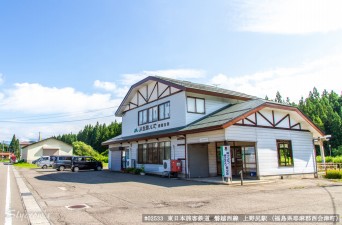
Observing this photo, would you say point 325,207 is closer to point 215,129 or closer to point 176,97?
point 215,129

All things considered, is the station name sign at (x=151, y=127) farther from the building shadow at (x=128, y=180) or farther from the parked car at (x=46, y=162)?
the parked car at (x=46, y=162)

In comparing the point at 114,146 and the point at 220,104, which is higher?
the point at 220,104

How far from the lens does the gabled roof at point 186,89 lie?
18.2 metres

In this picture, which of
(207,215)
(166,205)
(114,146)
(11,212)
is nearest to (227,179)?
(166,205)

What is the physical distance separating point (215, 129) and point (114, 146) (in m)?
16.1

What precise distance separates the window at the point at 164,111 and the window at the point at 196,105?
2.22 metres

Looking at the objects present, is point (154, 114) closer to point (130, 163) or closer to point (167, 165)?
point (130, 163)

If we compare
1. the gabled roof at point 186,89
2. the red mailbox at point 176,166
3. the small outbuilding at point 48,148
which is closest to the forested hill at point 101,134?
the small outbuilding at point 48,148

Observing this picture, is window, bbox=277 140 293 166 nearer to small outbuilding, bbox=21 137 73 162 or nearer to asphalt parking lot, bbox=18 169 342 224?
asphalt parking lot, bbox=18 169 342 224

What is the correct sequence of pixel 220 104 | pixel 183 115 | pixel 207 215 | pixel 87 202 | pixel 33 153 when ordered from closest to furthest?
pixel 207 215 → pixel 87 202 → pixel 183 115 → pixel 220 104 → pixel 33 153

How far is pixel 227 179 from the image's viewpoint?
47.0 ft

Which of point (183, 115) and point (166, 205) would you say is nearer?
point (166, 205)

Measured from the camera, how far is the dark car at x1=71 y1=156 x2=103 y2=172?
1063 inches

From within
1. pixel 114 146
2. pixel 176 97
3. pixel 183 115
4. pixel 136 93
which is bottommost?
pixel 114 146
